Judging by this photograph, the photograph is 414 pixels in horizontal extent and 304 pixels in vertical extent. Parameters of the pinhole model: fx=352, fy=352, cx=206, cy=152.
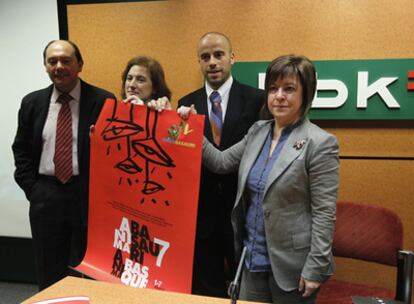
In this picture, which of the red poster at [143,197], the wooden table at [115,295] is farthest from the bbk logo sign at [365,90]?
the wooden table at [115,295]

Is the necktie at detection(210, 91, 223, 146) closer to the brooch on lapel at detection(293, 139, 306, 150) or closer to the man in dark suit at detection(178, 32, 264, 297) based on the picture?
the man in dark suit at detection(178, 32, 264, 297)

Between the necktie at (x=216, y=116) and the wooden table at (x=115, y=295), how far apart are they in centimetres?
92

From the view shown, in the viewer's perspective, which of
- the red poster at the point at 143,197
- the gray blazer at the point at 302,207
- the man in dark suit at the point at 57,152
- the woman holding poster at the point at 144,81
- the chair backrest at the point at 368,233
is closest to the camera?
the gray blazer at the point at 302,207

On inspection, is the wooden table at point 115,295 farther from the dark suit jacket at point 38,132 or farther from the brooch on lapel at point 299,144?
A: the dark suit jacket at point 38,132

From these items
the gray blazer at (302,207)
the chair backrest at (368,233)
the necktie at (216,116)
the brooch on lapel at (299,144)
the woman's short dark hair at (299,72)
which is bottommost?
the chair backrest at (368,233)

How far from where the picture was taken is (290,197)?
55.4 inches

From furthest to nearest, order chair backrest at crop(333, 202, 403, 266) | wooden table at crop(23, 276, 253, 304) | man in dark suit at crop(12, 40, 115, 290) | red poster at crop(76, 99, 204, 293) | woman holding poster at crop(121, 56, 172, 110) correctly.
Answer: man in dark suit at crop(12, 40, 115, 290), woman holding poster at crop(121, 56, 172, 110), chair backrest at crop(333, 202, 403, 266), red poster at crop(76, 99, 204, 293), wooden table at crop(23, 276, 253, 304)

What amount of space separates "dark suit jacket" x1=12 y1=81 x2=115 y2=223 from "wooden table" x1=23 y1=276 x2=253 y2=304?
922 mm

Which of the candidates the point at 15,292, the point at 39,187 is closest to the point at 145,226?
the point at 39,187

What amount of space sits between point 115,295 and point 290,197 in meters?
0.75

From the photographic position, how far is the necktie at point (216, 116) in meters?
1.95

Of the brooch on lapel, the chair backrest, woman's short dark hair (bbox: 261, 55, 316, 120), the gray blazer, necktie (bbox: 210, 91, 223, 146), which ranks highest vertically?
woman's short dark hair (bbox: 261, 55, 316, 120)

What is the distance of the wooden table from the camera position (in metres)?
1.16

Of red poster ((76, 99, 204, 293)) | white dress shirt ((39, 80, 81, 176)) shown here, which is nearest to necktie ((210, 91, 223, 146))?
red poster ((76, 99, 204, 293))
